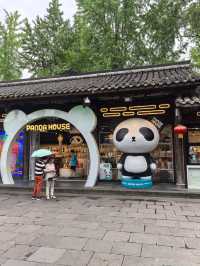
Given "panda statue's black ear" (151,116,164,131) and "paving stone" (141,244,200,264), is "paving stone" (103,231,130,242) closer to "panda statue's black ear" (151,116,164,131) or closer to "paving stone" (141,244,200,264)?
"paving stone" (141,244,200,264)

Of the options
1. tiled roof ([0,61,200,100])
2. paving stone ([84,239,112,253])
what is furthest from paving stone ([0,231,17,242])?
tiled roof ([0,61,200,100])

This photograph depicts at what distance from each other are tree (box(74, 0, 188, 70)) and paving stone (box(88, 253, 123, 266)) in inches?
744

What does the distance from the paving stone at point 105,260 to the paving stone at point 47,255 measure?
1.89ft

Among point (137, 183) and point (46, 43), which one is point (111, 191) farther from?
point (46, 43)

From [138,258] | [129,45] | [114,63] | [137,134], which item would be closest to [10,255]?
[138,258]

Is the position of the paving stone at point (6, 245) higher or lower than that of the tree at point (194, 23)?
lower

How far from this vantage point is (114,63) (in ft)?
72.2

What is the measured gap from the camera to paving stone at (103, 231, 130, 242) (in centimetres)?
469

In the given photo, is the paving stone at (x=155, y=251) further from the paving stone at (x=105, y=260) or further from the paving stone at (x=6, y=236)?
the paving stone at (x=6, y=236)

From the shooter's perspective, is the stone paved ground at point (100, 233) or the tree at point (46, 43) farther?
the tree at point (46, 43)

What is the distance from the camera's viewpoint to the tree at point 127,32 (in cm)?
2200

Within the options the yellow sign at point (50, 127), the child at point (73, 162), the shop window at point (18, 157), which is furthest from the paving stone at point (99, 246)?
the shop window at point (18, 157)

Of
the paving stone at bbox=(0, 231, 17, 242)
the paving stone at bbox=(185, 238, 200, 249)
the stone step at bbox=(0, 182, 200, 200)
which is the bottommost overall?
the paving stone at bbox=(185, 238, 200, 249)

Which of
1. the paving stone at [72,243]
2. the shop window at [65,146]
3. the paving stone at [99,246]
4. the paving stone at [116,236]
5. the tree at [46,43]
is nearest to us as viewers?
the paving stone at [99,246]
